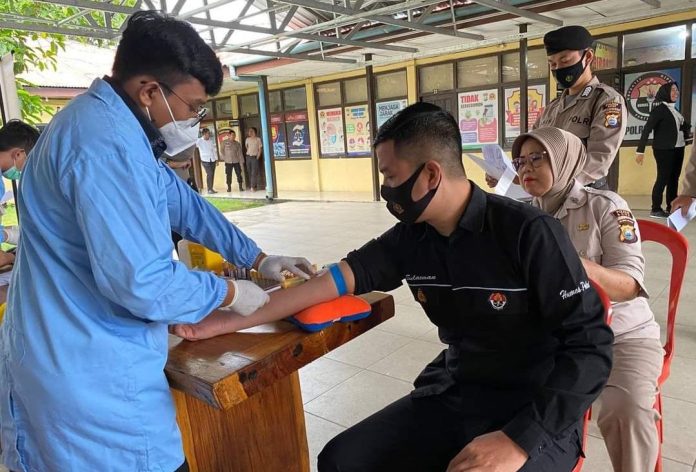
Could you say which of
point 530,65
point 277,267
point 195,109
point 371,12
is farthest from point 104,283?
point 530,65

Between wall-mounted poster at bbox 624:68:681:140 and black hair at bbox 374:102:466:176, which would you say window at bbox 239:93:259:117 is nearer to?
wall-mounted poster at bbox 624:68:681:140

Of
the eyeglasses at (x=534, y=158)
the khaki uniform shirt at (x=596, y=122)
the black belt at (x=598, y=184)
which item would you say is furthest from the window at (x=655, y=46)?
the eyeglasses at (x=534, y=158)

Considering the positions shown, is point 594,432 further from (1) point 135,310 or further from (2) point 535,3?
(2) point 535,3

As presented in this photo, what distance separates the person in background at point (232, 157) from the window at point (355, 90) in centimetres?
318

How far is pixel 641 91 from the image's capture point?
719 cm

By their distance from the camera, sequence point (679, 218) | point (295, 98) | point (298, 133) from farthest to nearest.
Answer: point (298, 133) < point (295, 98) < point (679, 218)

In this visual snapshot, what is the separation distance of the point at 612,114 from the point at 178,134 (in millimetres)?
1874

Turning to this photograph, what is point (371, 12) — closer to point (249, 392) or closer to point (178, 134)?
point (178, 134)

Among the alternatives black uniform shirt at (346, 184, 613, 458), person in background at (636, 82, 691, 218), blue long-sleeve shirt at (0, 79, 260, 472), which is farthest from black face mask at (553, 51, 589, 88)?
person in background at (636, 82, 691, 218)

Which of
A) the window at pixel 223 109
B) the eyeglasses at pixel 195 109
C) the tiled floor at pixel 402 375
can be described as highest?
the window at pixel 223 109

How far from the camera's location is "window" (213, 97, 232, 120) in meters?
13.3

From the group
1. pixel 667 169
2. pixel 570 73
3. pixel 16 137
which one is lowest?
pixel 667 169

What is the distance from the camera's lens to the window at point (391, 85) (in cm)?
977

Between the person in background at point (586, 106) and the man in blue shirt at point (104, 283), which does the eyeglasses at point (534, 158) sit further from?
the man in blue shirt at point (104, 283)
